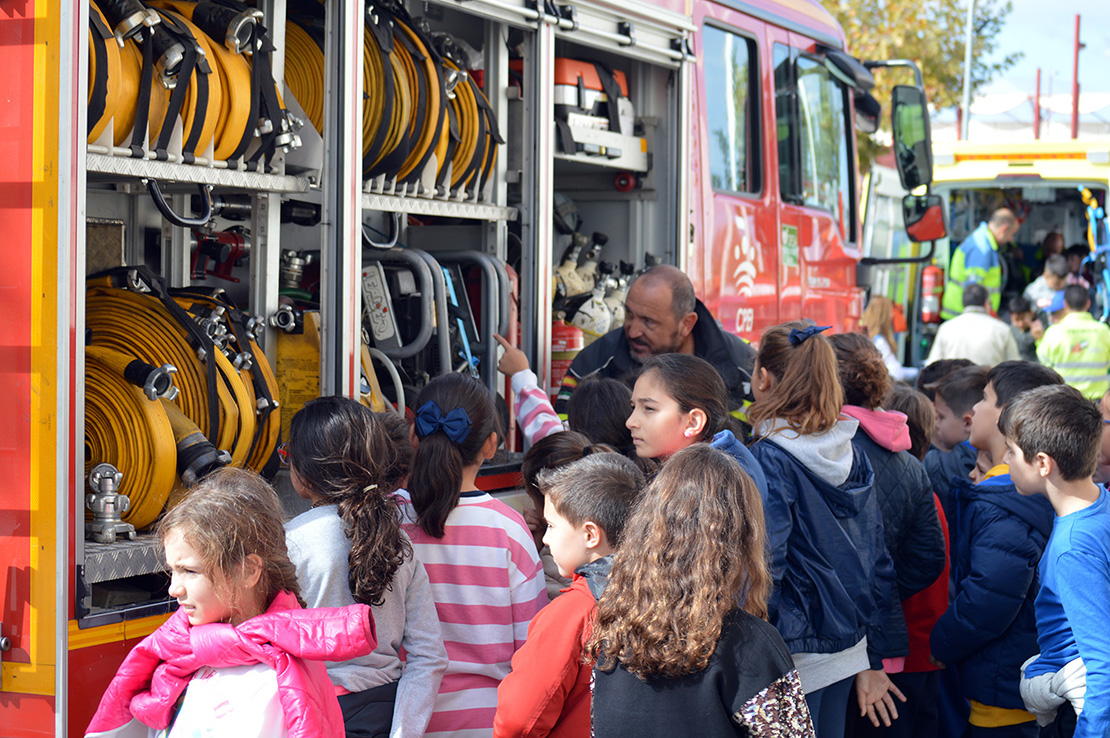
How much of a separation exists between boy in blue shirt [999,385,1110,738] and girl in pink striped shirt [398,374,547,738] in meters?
1.27

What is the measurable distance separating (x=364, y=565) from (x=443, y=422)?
1.61ft

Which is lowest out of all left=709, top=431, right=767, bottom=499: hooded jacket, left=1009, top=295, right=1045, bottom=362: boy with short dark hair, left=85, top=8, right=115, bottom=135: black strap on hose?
left=709, top=431, right=767, bottom=499: hooded jacket

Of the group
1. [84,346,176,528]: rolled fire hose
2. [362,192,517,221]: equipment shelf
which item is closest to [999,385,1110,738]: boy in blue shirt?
[362,192,517,221]: equipment shelf

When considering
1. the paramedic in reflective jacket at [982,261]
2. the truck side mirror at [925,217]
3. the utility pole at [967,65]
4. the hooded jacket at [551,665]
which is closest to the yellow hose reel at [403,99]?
the hooded jacket at [551,665]

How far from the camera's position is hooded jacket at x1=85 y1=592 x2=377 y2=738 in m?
1.97

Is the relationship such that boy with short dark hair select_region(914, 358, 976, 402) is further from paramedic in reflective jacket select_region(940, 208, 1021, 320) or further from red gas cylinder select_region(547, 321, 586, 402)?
paramedic in reflective jacket select_region(940, 208, 1021, 320)

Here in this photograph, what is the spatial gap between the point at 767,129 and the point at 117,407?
335 centimetres

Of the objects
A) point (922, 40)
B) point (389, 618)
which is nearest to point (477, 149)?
point (389, 618)

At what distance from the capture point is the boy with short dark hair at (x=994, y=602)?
3229 mm

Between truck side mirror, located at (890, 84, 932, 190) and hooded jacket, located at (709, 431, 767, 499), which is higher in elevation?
truck side mirror, located at (890, 84, 932, 190)

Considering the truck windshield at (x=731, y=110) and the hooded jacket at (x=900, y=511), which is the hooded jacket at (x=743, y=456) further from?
the truck windshield at (x=731, y=110)

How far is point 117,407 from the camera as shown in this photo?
116 inches

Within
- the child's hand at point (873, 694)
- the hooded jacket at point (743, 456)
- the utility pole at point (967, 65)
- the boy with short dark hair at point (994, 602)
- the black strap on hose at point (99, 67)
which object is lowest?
the child's hand at point (873, 694)

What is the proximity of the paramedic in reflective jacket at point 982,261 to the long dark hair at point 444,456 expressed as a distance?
8.43 meters
